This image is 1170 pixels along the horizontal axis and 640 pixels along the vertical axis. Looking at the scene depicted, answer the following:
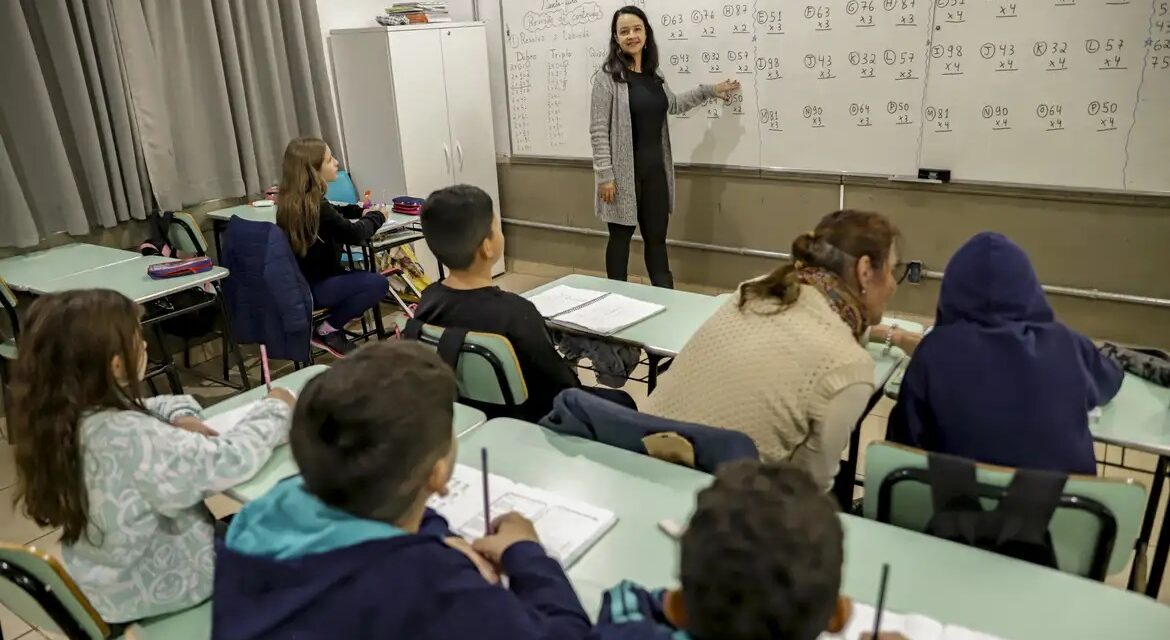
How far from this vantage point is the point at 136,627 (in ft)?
4.76

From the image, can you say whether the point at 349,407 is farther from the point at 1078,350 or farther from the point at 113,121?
the point at 113,121

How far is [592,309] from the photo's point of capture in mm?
2559

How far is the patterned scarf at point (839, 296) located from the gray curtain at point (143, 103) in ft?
10.9

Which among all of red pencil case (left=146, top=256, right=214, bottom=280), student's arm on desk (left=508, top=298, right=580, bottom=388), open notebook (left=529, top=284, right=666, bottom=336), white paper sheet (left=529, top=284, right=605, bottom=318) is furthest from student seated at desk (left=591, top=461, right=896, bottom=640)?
red pencil case (left=146, top=256, right=214, bottom=280)

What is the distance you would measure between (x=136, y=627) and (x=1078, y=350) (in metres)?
1.87

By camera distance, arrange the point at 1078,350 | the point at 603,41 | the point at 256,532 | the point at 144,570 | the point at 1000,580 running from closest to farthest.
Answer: the point at 256,532 → the point at 1000,580 → the point at 144,570 → the point at 1078,350 → the point at 603,41

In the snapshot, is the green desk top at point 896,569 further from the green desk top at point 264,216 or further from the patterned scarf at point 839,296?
the green desk top at point 264,216

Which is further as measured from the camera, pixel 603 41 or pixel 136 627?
pixel 603 41

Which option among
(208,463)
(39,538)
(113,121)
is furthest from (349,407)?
(113,121)

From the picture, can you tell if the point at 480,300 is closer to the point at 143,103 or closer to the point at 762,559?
the point at 762,559

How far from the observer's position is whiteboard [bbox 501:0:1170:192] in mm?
3338

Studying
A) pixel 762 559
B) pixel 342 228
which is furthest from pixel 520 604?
pixel 342 228

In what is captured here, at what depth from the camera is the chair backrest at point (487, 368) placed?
191cm

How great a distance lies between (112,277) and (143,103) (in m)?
1.07
